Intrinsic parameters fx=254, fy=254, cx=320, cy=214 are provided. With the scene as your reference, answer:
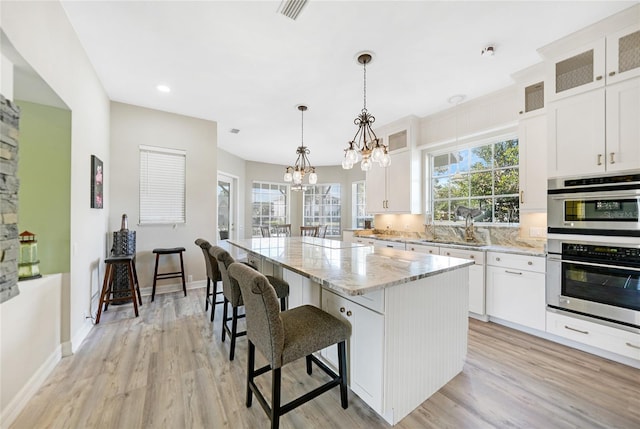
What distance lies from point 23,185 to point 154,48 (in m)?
1.66

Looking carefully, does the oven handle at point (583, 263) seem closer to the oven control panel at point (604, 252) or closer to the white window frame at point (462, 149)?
the oven control panel at point (604, 252)

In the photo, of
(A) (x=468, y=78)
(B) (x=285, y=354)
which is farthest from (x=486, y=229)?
(B) (x=285, y=354)

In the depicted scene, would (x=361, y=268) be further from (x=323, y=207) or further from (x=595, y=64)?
(x=323, y=207)

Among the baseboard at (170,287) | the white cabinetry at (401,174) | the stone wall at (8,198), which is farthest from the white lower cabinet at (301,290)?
the white cabinetry at (401,174)

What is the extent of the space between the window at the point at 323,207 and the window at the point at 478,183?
3.60 meters

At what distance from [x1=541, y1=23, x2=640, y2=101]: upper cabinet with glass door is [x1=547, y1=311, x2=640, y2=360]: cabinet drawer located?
2116 mm

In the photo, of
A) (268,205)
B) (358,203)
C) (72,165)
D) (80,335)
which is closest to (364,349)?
(80,335)

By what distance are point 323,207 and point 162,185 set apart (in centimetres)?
451

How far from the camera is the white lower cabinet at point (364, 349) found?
1.50 metres

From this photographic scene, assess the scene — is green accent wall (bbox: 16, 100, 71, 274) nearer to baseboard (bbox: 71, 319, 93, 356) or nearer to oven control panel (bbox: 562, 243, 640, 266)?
baseboard (bbox: 71, 319, 93, 356)

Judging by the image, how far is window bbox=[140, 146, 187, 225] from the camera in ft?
12.7

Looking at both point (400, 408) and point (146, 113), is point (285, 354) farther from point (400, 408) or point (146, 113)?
point (146, 113)

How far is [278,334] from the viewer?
4.42 ft

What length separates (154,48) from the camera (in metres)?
2.46
